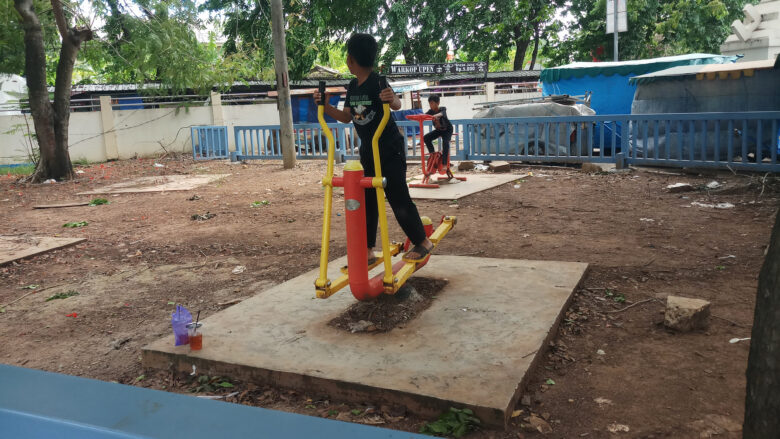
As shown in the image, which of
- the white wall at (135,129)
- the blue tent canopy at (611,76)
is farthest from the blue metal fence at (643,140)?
the white wall at (135,129)

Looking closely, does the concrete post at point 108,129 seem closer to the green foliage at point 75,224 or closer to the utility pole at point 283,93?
the utility pole at point 283,93

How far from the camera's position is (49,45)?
16578 mm

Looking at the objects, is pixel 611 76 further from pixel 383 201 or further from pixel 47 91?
pixel 383 201

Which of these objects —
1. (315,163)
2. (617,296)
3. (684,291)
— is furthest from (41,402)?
(315,163)

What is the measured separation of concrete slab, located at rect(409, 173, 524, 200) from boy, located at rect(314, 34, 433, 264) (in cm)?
488

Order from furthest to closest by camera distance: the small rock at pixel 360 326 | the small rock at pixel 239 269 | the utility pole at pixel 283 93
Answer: the utility pole at pixel 283 93 → the small rock at pixel 239 269 → the small rock at pixel 360 326

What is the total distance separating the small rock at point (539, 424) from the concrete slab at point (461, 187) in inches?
246

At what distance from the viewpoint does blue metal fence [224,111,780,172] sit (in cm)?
953

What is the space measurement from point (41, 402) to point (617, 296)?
3885 mm

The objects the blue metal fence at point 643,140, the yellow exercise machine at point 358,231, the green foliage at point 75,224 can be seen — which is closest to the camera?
the yellow exercise machine at point 358,231

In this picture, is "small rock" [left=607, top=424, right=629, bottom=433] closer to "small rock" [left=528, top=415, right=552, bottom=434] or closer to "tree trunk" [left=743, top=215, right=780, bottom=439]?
"small rock" [left=528, top=415, right=552, bottom=434]

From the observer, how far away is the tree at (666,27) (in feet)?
86.4

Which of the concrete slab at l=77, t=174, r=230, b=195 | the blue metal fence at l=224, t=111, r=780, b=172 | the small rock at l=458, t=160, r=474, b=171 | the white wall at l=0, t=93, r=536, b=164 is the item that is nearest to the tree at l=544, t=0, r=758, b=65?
the blue metal fence at l=224, t=111, r=780, b=172

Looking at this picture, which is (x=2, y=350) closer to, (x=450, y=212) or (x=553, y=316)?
(x=553, y=316)
